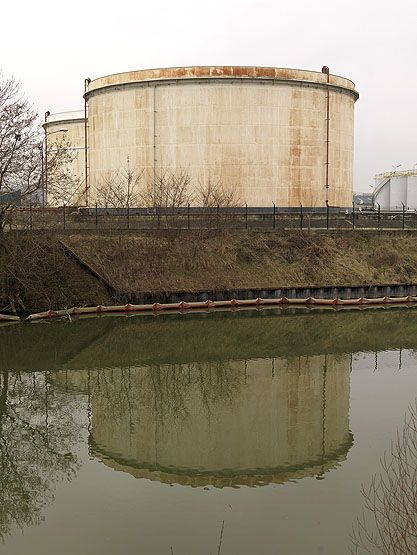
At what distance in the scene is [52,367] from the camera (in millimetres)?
18375

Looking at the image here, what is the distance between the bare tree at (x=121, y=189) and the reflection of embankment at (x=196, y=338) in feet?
39.2

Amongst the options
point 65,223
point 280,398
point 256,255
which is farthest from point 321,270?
point 280,398

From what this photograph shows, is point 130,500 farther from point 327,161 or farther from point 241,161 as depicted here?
point 327,161

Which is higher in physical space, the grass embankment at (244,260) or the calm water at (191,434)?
the grass embankment at (244,260)

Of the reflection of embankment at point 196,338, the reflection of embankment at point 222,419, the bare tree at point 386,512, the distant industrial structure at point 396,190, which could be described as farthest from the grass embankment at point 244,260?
the distant industrial structure at point 396,190

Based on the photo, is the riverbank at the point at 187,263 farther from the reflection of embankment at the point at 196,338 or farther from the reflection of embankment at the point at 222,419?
the reflection of embankment at the point at 222,419

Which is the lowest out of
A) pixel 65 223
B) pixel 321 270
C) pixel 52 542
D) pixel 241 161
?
pixel 52 542

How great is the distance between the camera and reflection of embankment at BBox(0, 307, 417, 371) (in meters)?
19.6

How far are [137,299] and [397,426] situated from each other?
16.5m

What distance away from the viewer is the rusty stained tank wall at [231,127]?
1378 inches

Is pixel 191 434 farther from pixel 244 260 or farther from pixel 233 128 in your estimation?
pixel 233 128

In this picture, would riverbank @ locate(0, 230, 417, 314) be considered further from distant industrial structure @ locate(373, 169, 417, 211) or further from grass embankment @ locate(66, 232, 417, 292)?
distant industrial structure @ locate(373, 169, 417, 211)

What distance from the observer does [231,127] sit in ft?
115

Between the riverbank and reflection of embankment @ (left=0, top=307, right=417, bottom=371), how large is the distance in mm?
2512
